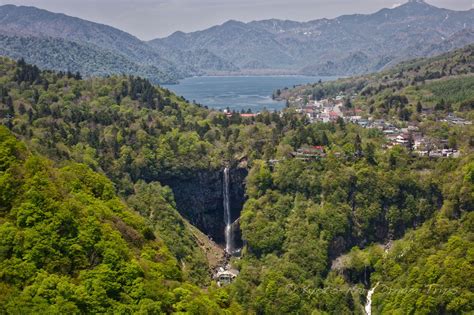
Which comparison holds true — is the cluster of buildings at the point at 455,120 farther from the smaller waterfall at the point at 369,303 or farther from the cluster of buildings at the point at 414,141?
the smaller waterfall at the point at 369,303

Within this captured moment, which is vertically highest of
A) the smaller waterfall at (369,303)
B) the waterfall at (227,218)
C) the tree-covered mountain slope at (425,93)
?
the tree-covered mountain slope at (425,93)

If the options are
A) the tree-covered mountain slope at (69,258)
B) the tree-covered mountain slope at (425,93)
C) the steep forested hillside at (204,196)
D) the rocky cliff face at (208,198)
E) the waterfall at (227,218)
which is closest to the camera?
the tree-covered mountain slope at (69,258)

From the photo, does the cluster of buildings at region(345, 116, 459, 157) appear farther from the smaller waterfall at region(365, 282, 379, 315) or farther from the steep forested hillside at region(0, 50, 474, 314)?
the smaller waterfall at region(365, 282, 379, 315)

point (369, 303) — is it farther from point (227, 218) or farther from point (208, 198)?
point (208, 198)

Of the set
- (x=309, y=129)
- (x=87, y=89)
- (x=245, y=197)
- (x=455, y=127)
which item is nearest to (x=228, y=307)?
(x=245, y=197)

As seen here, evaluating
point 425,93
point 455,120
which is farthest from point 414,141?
point 425,93

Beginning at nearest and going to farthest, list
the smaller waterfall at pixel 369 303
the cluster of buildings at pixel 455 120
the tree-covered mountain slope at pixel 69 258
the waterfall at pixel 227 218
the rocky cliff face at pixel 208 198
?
the tree-covered mountain slope at pixel 69 258 < the smaller waterfall at pixel 369 303 < the waterfall at pixel 227 218 < the rocky cliff face at pixel 208 198 < the cluster of buildings at pixel 455 120

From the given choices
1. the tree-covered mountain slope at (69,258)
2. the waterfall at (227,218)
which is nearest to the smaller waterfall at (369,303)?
the waterfall at (227,218)

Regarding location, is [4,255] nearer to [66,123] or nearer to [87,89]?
[66,123]
